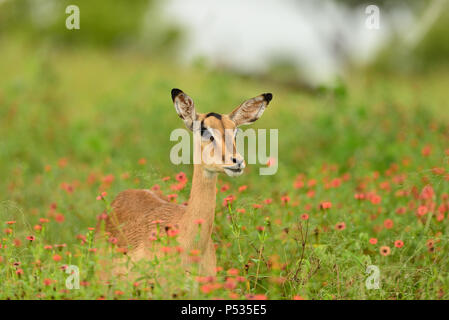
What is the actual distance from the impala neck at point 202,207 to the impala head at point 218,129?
92 mm

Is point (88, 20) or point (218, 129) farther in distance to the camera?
point (88, 20)

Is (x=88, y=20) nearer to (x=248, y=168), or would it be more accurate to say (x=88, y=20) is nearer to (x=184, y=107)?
(x=248, y=168)

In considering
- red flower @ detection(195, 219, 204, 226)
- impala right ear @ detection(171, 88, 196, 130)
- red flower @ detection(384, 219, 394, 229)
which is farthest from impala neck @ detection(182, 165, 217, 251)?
red flower @ detection(384, 219, 394, 229)

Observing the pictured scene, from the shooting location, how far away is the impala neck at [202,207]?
14.0ft

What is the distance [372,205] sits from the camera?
623cm

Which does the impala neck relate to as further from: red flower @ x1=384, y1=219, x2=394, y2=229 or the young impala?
red flower @ x1=384, y1=219, x2=394, y2=229

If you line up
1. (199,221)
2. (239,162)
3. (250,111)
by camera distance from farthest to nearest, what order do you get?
1. (250,111)
2. (199,221)
3. (239,162)

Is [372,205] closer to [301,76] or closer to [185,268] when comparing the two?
[185,268]

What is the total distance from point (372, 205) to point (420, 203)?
487 millimetres

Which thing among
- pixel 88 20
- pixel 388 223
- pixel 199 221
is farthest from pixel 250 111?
pixel 88 20

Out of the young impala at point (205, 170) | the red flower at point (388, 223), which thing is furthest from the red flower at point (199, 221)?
the red flower at point (388, 223)

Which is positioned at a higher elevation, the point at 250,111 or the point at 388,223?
the point at 250,111

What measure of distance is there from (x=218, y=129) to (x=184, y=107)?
0.31m

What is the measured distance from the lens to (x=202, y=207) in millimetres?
4293
